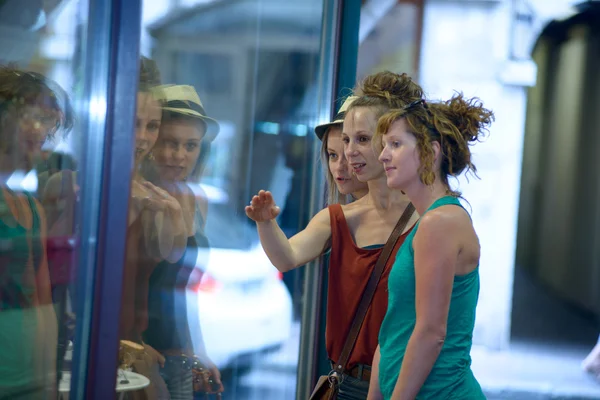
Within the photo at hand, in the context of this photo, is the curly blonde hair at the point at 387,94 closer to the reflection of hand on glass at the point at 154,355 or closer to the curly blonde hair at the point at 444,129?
the curly blonde hair at the point at 444,129

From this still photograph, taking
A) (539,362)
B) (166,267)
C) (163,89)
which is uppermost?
(163,89)

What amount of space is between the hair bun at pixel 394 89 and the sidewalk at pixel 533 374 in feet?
11.1

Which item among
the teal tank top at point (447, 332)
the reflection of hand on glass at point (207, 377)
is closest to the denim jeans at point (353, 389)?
the teal tank top at point (447, 332)

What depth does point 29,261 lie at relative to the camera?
1792 millimetres

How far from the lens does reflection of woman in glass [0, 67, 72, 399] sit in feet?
5.62

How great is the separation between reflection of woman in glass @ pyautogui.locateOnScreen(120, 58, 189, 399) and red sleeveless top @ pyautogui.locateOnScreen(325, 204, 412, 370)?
1.47 feet

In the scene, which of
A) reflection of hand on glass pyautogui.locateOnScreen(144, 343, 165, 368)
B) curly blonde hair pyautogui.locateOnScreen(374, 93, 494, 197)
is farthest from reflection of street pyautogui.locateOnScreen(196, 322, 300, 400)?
curly blonde hair pyautogui.locateOnScreen(374, 93, 494, 197)

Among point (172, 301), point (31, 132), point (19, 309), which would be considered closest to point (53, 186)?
point (31, 132)

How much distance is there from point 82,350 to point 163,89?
712 millimetres

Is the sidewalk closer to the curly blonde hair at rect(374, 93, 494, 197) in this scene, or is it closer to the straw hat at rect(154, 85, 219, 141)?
the straw hat at rect(154, 85, 219, 141)

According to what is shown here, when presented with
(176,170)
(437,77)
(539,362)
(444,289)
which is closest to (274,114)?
(176,170)

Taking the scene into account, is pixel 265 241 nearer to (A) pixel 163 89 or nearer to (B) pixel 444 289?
(A) pixel 163 89

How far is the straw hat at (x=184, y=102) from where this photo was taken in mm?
2143

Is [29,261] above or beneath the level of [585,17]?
beneath
